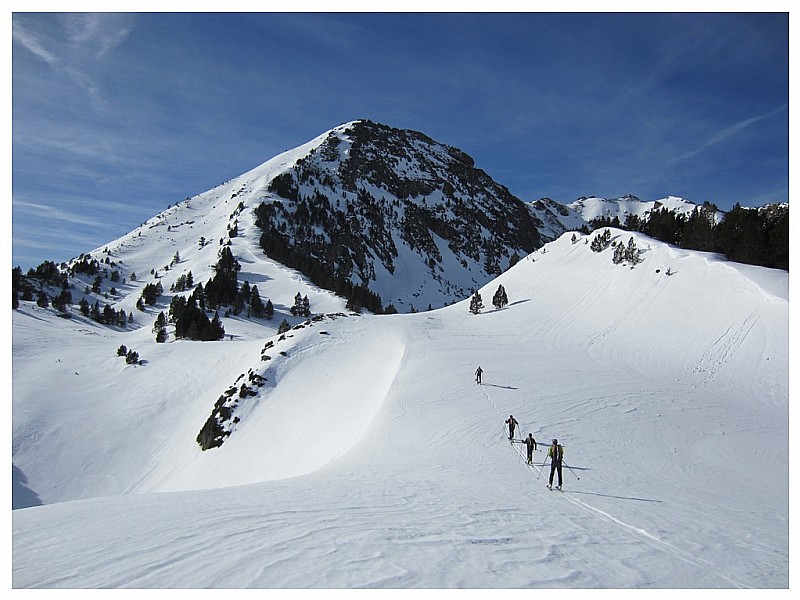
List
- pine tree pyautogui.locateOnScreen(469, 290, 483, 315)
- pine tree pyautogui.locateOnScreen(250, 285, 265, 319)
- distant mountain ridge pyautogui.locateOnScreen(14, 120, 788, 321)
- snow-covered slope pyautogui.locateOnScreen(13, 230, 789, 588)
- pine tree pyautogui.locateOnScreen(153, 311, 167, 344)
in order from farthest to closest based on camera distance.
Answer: distant mountain ridge pyautogui.locateOnScreen(14, 120, 788, 321) < pine tree pyautogui.locateOnScreen(250, 285, 265, 319) < pine tree pyautogui.locateOnScreen(153, 311, 167, 344) < pine tree pyautogui.locateOnScreen(469, 290, 483, 315) < snow-covered slope pyautogui.locateOnScreen(13, 230, 789, 588)

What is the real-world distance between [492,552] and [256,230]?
104419 mm

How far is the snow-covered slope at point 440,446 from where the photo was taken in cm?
580

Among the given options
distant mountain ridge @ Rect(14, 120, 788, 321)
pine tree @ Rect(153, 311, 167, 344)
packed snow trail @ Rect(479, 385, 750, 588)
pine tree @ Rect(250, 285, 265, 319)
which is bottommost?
packed snow trail @ Rect(479, 385, 750, 588)

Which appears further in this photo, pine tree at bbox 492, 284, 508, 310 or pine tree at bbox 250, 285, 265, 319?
pine tree at bbox 250, 285, 265, 319

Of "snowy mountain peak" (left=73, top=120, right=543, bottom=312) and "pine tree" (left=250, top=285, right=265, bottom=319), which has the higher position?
"snowy mountain peak" (left=73, top=120, right=543, bottom=312)

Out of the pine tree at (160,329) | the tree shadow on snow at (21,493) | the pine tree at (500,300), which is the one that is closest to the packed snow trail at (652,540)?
the tree shadow on snow at (21,493)

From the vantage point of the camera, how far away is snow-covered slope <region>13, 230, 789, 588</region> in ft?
19.0

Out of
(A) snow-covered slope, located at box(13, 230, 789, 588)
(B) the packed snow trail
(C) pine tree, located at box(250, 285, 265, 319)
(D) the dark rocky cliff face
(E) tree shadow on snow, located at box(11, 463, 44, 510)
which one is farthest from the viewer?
(D) the dark rocky cliff face

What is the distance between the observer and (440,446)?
16.8 meters

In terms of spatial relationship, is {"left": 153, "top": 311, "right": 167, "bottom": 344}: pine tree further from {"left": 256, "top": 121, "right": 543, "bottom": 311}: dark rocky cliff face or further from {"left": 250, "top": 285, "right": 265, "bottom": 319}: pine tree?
{"left": 256, "top": 121, "right": 543, "bottom": 311}: dark rocky cliff face

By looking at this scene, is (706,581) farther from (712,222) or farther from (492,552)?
(712,222)

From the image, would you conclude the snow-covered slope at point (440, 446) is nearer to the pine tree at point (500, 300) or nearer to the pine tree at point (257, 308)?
the pine tree at point (500, 300)

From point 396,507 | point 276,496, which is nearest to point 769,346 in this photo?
point 396,507

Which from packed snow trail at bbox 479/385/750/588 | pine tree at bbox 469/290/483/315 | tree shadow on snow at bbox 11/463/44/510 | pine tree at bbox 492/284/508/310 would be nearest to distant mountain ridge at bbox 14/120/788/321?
pine tree at bbox 492/284/508/310
